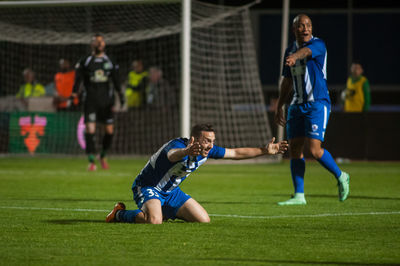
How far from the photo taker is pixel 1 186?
1117 centimetres

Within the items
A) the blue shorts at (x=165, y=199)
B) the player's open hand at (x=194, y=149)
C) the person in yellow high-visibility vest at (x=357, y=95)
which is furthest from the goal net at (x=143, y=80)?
the player's open hand at (x=194, y=149)

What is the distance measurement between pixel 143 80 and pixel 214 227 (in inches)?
503

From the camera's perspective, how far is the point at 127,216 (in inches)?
276

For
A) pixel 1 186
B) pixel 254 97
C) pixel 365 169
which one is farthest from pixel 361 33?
pixel 1 186

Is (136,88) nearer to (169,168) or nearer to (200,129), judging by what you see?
(169,168)

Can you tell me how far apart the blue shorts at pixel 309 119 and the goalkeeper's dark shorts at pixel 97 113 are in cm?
632

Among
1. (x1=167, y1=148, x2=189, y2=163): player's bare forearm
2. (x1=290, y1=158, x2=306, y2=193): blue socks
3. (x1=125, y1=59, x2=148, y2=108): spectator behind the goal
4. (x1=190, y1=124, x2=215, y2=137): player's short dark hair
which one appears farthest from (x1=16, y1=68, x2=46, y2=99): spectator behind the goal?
(x1=190, y1=124, x2=215, y2=137): player's short dark hair

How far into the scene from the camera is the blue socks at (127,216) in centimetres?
698

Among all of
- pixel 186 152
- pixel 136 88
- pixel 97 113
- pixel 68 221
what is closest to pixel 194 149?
pixel 186 152

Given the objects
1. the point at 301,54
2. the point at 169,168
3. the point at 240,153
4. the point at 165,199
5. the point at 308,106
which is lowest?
the point at 165,199

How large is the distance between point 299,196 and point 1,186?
4489mm

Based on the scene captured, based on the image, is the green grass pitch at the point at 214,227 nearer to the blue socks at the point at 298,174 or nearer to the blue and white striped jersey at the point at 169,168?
the blue socks at the point at 298,174

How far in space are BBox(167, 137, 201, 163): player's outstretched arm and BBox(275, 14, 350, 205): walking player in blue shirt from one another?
2367mm

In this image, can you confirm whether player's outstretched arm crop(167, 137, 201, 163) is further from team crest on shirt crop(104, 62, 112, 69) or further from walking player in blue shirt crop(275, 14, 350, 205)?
team crest on shirt crop(104, 62, 112, 69)
